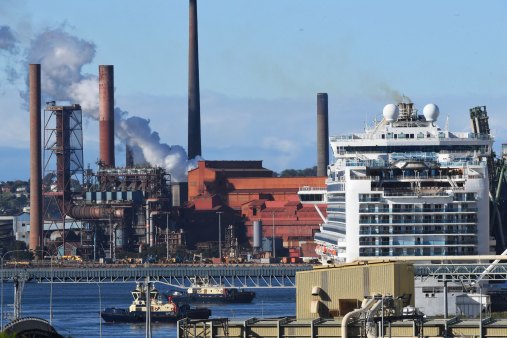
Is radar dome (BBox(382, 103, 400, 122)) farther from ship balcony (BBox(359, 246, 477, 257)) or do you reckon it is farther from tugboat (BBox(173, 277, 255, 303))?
tugboat (BBox(173, 277, 255, 303))

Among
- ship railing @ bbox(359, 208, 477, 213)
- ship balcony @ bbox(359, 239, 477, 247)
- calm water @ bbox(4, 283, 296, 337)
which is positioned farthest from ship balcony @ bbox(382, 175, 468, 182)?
calm water @ bbox(4, 283, 296, 337)

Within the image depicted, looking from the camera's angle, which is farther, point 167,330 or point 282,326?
point 167,330

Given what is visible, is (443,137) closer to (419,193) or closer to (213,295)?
(419,193)

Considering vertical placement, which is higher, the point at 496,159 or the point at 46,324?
the point at 496,159

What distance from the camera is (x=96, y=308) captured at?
151m

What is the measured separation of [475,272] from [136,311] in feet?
128

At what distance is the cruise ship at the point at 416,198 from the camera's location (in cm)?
11519

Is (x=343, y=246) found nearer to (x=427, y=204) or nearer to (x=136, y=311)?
(x=427, y=204)

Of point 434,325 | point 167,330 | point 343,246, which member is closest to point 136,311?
point 167,330

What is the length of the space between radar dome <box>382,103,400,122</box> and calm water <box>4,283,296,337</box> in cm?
1420

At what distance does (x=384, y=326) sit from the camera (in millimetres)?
60688

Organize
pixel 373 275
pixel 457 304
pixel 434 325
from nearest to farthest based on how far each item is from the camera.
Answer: pixel 434 325, pixel 373 275, pixel 457 304

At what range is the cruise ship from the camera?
115m

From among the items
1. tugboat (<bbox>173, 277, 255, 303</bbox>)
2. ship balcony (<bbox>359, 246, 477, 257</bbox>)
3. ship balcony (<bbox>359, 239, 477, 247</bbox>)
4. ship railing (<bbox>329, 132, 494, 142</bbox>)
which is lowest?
tugboat (<bbox>173, 277, 255, 303</bbox>)
